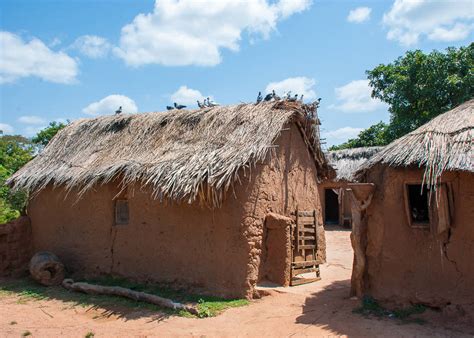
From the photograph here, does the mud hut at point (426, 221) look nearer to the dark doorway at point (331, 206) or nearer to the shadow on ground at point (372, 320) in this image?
the shadow on ground at point (372, 320)

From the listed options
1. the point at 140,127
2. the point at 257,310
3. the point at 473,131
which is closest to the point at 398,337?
the point at 257,310

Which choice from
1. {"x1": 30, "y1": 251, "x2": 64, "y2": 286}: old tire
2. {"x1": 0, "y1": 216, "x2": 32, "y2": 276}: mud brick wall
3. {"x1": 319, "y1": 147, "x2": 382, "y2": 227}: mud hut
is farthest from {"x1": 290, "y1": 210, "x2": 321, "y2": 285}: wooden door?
{"x1": 319, "y1": 147, "x2": 382, "y2": 227}: mud hut

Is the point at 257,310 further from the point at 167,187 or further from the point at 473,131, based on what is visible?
the point at 473,131

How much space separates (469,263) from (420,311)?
984 mm

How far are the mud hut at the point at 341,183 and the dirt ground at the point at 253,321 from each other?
10101 mm

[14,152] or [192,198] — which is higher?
[14,152]

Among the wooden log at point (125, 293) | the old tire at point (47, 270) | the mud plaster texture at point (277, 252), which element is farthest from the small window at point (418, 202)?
the old tire at point (47, 270)

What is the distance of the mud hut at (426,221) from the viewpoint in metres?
6.34

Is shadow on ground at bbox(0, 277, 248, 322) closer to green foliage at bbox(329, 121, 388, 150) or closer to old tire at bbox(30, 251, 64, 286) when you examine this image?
old tire at bbox(30, 251, 64, 286)

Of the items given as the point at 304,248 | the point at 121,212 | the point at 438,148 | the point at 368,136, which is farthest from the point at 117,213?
the point at 368,136

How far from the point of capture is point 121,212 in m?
9.88

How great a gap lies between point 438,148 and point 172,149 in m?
5.31

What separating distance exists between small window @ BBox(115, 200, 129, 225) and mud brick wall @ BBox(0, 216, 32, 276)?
116 inches

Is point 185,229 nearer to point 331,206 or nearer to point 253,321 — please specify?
point 253,321
